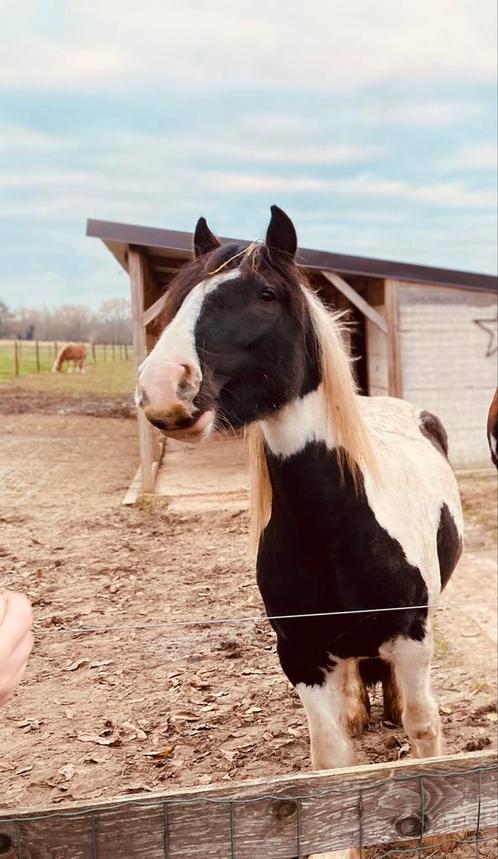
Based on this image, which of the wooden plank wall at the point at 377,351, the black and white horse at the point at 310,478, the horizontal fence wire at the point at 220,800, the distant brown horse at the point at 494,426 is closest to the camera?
the black and white horse at the point at 310,478

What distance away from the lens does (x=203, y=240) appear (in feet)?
4.86

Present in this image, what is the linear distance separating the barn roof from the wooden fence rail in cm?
127

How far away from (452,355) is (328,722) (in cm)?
186

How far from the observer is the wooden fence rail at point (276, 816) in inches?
57.2

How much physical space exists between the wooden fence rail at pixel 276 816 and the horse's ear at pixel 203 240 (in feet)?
4.06

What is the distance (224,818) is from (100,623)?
54cm

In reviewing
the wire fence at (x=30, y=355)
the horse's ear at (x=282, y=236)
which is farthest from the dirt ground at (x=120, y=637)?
the horse's ear at (x=282, y=236)

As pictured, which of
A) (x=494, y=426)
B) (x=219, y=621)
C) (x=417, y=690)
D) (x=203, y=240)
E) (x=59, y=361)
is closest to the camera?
(x=203, y=240)

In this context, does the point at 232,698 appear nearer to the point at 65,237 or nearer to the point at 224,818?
the point at 224,818

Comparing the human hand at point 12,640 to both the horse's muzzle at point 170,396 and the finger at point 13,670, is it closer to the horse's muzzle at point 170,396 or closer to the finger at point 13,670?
the finger at point 13,670

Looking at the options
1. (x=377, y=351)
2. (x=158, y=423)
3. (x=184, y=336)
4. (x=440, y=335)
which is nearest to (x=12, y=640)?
(x=158, y=423)

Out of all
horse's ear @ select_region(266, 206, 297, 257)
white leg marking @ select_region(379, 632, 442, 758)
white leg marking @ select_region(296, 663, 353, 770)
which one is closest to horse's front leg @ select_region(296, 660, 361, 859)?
white leg marking @ select_region(296, 663, 353, 770)

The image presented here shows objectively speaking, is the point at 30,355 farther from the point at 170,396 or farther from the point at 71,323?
the point at 170,396

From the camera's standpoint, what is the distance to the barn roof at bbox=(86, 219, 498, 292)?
172cm
